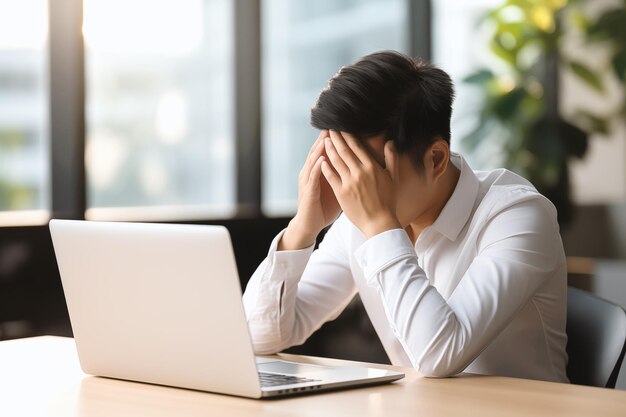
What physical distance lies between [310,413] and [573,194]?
3300 mm

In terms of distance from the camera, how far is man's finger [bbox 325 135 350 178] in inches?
64.2

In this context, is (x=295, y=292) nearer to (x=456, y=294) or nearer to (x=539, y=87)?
(x=456, y=294)

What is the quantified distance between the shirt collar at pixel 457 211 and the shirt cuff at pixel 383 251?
22 cm

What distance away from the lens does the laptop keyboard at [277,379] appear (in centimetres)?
131

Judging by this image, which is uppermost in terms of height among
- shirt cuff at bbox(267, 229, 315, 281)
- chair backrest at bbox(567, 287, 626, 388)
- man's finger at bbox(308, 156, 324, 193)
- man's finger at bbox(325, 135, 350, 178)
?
man's finger at bbox(325, 135, 350, 178)

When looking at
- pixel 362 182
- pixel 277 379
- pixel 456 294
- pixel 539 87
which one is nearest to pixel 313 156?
pixel 362 182

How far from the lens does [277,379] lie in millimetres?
1354

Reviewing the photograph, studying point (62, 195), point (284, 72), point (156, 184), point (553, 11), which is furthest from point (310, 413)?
point (553, 11)

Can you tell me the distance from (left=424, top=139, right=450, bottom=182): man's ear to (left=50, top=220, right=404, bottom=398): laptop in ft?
1.46

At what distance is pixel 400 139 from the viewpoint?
1.64 metres

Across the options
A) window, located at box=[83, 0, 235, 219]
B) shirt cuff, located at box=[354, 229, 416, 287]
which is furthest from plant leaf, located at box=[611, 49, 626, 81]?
shirt cuff, located at box=[354, 229, 416, 287]

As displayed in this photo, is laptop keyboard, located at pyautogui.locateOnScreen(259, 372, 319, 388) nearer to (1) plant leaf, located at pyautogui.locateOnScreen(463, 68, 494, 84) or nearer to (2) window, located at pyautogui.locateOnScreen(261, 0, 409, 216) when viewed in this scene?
(2) window, located at pyautogui.locateOnScreen(261, 0, 409, 216)

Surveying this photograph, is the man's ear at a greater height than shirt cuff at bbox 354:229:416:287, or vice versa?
the man's ear

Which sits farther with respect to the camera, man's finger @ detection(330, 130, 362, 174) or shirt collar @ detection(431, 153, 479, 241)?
shirt collar @ detection(431, 153, 479, 241)
